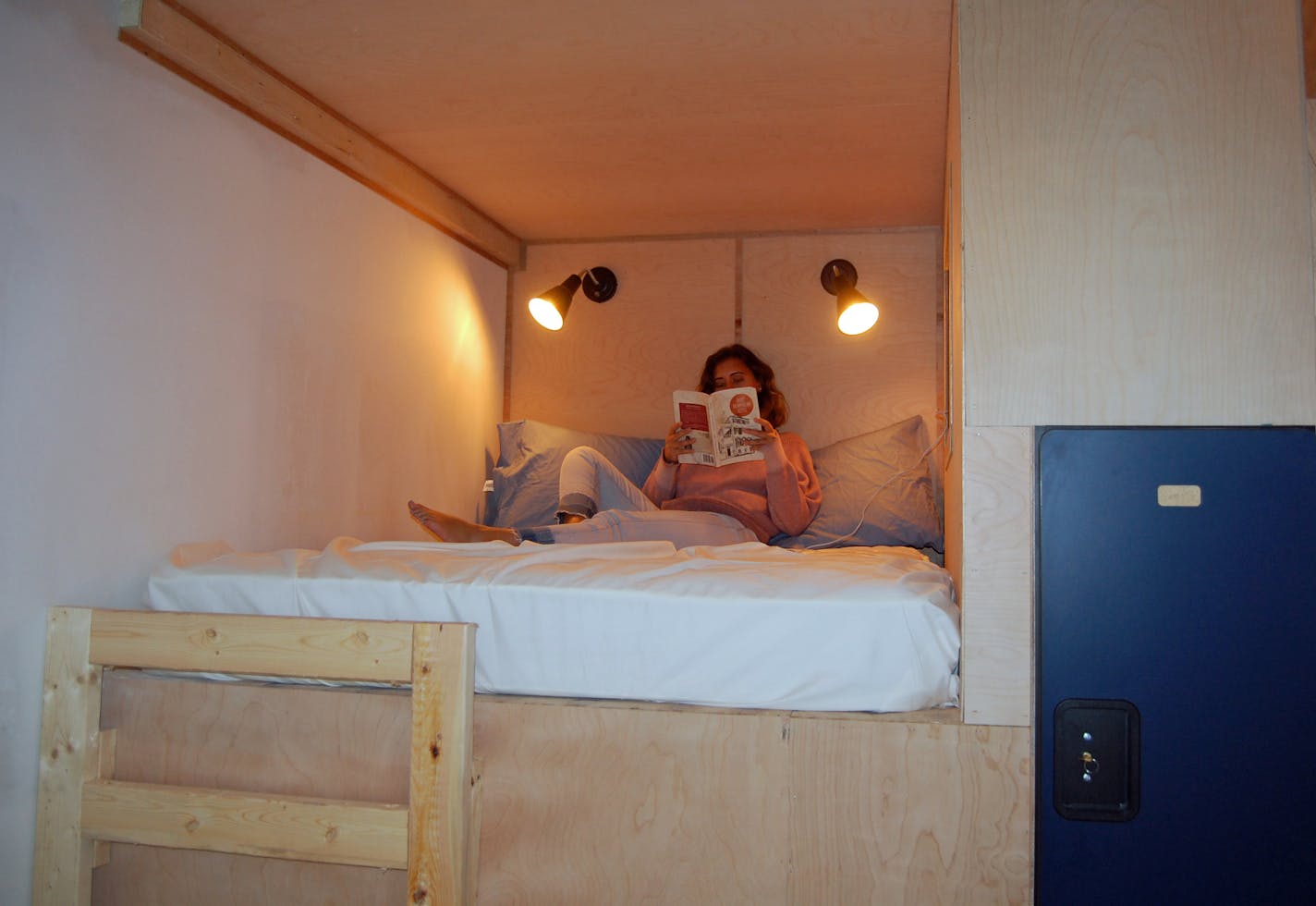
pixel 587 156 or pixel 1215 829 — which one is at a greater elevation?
pixel 587 156

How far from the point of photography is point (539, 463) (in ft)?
10.3

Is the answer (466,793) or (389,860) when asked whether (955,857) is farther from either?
(389,860)

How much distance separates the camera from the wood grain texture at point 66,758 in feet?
5.11

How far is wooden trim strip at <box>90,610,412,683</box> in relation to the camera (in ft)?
4.79

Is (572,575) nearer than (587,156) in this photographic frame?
Yes

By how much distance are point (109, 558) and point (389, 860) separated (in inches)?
31.3

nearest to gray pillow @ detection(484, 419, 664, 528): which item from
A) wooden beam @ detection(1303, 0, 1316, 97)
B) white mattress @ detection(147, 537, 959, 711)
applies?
white mattress @ detection(147, 537, 959, 711)

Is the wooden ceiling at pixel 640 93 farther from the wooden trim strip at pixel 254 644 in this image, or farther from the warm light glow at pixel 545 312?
the wooden trim strip at pixel 254 644

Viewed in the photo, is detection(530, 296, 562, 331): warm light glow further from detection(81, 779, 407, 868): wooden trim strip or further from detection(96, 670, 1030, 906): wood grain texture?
detection(81, 779, 407, 868): wooden trim strip

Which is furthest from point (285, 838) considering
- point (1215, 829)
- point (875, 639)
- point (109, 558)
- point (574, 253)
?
point (574, 253)

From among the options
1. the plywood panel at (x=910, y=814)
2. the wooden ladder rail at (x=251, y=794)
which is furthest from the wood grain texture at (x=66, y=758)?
the plywood panel at (x=910, y=814)

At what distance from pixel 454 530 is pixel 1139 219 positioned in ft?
5.13

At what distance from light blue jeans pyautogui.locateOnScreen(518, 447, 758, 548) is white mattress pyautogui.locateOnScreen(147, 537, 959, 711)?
1.87 ft

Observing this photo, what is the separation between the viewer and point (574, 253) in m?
3.51
